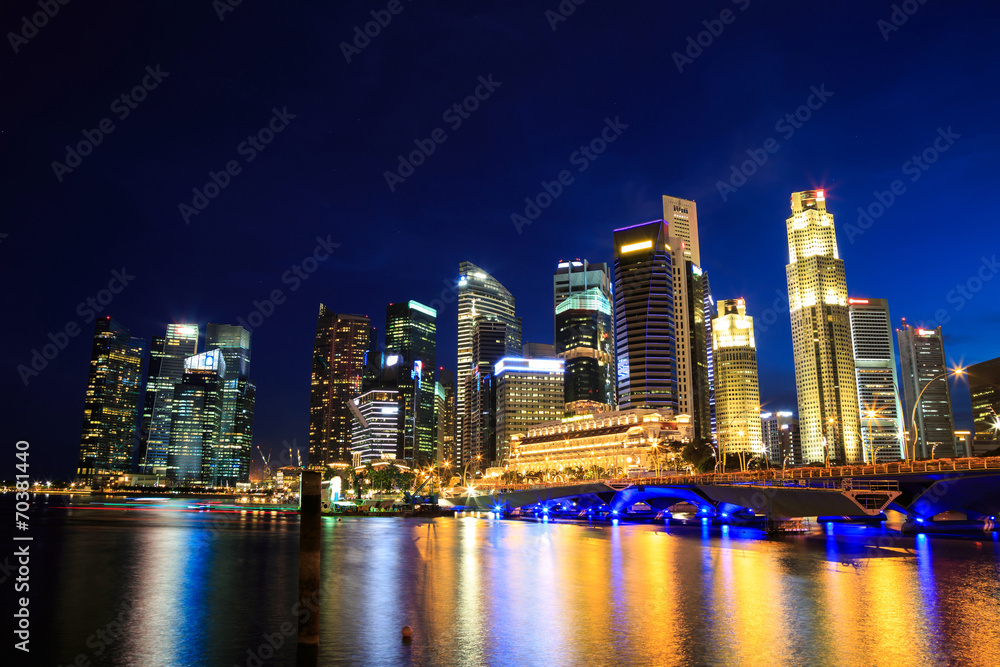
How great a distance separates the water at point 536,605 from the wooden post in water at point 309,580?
0.89 m

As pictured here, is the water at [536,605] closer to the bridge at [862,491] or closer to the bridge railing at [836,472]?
the bridge railing at [836,472]

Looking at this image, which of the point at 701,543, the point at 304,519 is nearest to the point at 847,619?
the point at 304,519

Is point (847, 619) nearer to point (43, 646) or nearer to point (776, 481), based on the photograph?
point (43, 646)

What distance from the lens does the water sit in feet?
106

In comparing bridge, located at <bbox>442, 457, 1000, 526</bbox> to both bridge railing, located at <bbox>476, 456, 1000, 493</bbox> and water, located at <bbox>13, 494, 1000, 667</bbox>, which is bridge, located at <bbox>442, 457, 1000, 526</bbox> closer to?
bridge railing, located at <bbox>476, 456, 1000, 493</bbox>

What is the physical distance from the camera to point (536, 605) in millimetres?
43906

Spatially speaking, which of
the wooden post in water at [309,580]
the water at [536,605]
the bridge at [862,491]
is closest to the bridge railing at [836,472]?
the bridge at [862,491]

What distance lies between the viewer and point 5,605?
44531 mm

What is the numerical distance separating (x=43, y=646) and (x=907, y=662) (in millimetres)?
41196

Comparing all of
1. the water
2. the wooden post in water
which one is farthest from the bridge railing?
the wooden post in water

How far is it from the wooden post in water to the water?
0.89 meters

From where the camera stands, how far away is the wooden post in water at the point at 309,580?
32.2 m

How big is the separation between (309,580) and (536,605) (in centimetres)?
1710

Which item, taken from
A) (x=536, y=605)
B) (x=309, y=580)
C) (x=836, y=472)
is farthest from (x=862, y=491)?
(x=309, y=580)
